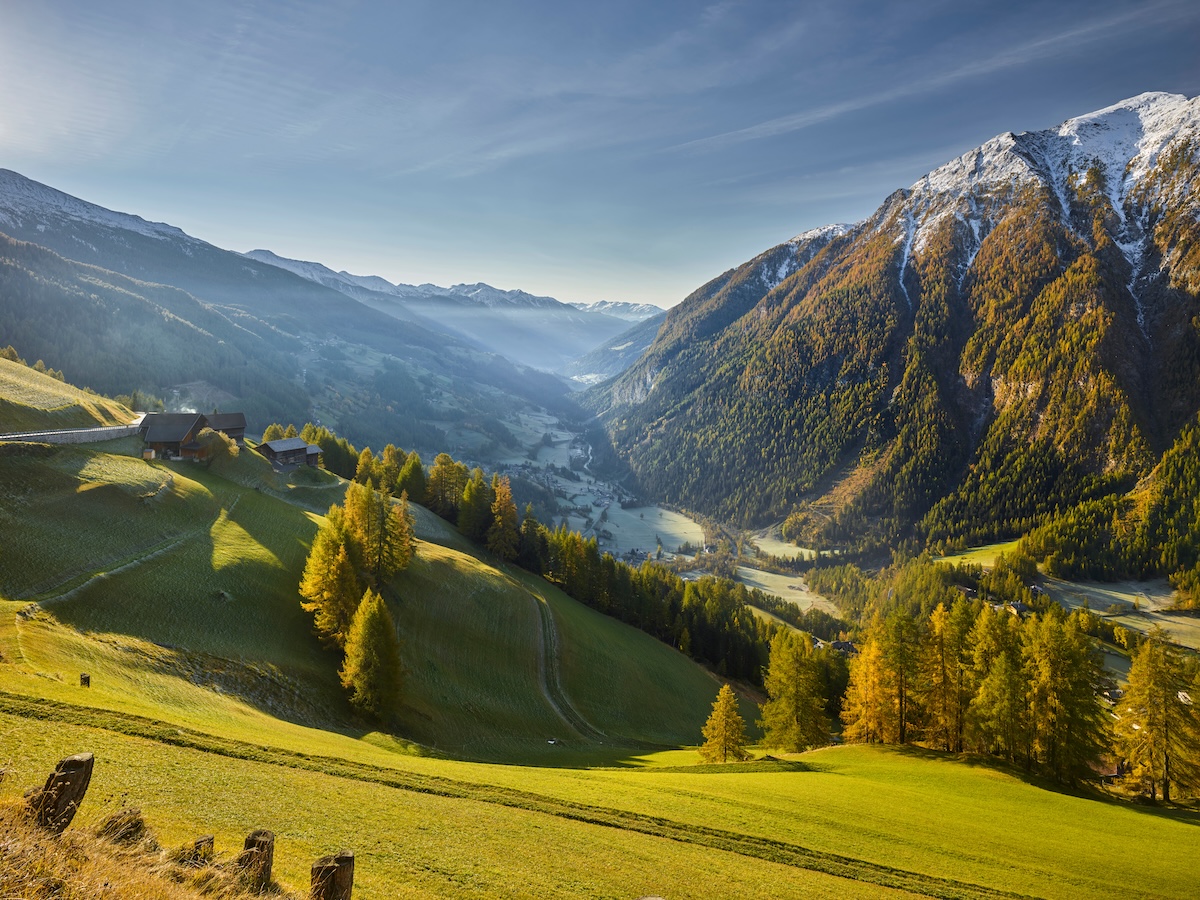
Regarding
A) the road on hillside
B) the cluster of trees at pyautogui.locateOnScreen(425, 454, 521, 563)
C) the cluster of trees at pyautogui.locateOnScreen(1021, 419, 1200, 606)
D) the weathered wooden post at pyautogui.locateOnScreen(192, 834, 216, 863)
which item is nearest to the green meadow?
the road on hillside

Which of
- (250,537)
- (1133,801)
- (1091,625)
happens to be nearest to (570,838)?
(1133,801)

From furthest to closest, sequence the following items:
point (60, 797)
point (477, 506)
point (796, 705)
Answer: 1. point (477, 506)
2. point (796, 705)
3. point (60, 797)

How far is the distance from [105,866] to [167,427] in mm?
79974

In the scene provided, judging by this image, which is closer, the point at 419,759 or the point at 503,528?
the point at 419,759

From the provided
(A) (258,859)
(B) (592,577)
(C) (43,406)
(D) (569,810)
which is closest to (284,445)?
(C) (43,406)

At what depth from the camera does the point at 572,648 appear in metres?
72.2

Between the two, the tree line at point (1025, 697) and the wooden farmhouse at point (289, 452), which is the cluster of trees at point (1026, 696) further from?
the wooden farmhouse at point (289, 452)

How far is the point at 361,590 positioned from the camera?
172ft

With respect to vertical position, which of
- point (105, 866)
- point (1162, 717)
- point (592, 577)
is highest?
point (105, 866)

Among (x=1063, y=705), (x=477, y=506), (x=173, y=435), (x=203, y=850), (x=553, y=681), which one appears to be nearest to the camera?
(x=203, y=850)

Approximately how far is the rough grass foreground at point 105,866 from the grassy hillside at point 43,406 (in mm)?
66378

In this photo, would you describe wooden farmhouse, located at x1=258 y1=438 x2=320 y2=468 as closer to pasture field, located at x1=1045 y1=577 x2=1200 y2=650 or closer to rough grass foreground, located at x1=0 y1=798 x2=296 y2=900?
rough grass foreground, located at x1=0 y1=798 x2=296 y2=900

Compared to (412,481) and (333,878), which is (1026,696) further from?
(412,481)

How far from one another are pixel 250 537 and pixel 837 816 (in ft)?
189
